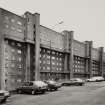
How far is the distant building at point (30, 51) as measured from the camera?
26.7 meters

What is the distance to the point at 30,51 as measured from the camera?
31.8 metres

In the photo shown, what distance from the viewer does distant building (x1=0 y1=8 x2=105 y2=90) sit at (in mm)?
26672

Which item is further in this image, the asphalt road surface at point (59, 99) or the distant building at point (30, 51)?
the distant building at point (30, 51)

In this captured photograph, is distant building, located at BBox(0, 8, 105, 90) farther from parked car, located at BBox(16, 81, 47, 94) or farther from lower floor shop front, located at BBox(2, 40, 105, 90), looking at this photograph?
parked car, located at BBox(16, 81, 47, 94)

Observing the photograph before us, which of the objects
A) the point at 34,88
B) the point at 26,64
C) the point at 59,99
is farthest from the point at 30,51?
the point at 59,99

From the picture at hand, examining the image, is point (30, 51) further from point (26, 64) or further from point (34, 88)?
point (34, 88)

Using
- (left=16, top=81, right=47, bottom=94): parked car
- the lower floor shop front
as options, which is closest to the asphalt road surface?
(left=16, top=81, right=47, bottom=94): parked car

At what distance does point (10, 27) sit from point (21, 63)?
5913 mm

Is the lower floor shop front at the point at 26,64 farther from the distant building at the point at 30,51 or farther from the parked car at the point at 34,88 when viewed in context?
the parked car at the point at 34,88

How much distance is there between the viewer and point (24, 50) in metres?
30.6

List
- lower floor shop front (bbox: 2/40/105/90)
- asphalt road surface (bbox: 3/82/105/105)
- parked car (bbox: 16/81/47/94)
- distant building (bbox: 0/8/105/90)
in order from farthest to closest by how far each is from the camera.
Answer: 1. lower floor shop front (bbox: 2/40/105/90)
2. distant building (bbox: 0/8/105/90)
3. parked car (bbox: 16/81/47/94)
4. asphalt road surface (bbox: 3/82/105/105)

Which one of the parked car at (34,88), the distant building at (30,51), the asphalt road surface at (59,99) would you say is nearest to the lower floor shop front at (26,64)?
the distant building at (30,51)

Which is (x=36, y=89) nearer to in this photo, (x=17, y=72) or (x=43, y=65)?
(x=17, y=72)

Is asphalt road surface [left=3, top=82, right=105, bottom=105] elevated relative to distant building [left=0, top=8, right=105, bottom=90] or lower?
lower
